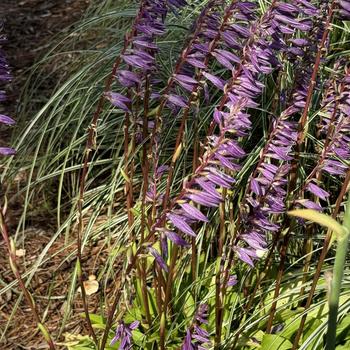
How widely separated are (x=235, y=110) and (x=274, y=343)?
105cm

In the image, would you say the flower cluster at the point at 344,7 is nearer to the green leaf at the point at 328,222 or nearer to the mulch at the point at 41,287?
the green leaf at the point at 328,222

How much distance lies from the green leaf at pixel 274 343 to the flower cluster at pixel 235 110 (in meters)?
0.55

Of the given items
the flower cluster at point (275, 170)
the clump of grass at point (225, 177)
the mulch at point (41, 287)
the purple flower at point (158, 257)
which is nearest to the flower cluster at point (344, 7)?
the clump of grass at point (225, 177)

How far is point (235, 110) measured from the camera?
1710 millimetres

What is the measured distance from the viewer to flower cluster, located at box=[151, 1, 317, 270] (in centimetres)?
168

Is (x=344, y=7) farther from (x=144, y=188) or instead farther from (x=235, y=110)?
(x=144, y=188)

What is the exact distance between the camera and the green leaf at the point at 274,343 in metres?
2.43

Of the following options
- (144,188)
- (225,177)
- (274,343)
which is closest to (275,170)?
(225,177)

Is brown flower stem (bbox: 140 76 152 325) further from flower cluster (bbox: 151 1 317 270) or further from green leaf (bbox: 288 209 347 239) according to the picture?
green leaf (bbox: 288 209 347 239)

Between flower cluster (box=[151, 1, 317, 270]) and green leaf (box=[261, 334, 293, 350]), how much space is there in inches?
21.8

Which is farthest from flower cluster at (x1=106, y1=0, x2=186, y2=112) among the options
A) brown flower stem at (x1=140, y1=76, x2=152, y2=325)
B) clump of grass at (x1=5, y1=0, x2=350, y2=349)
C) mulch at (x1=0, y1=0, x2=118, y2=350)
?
mulch at (x1=0, y1=0, x2=118, y2=350)

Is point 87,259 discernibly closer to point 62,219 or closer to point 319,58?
point 62,219

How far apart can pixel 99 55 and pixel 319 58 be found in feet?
6.46

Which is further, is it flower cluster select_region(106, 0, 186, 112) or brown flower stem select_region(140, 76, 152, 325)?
brown flower stem select_region(140, 76, 152, 325)
